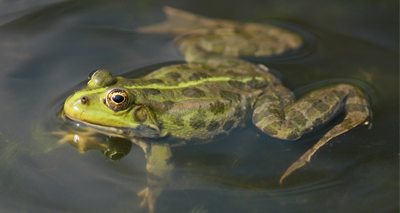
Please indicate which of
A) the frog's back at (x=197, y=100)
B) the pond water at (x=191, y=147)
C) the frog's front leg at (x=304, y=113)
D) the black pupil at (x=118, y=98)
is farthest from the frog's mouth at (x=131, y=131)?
the frog's front leg at (x=304, y=113)

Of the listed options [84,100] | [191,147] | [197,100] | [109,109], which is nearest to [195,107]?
[197,100]

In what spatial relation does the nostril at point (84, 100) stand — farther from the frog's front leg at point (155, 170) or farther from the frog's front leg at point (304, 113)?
the frog's front leg at point (304, 113)

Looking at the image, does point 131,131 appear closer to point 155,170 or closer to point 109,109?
point 109,109

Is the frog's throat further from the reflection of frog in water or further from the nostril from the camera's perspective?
the nostril

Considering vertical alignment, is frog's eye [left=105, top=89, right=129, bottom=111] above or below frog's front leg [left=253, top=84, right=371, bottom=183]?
above

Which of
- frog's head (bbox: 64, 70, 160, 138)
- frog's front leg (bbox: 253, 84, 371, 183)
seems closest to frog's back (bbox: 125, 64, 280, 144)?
frog's head (bbox: 64, 70, 160, 138)

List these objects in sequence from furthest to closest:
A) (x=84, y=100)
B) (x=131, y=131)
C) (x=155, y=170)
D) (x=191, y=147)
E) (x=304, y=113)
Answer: (x=191, y=147) → (x=304, y=113) → (x=131, y=131) → (x=155, y=170) → (x=84, y=100)
